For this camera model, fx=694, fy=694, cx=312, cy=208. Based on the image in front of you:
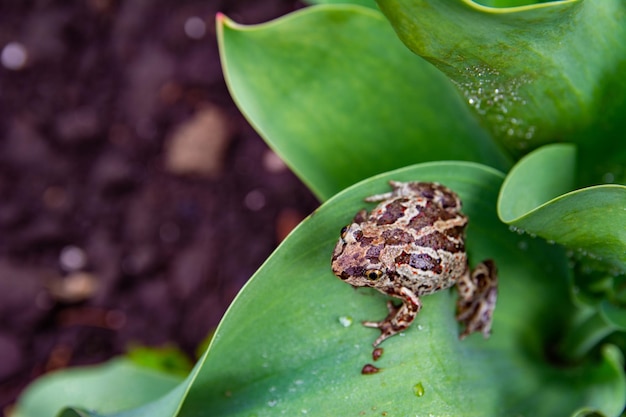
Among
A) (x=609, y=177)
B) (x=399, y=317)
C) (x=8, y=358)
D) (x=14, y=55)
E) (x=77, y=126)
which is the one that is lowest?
(x=8, y=358)

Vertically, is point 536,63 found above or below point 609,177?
above

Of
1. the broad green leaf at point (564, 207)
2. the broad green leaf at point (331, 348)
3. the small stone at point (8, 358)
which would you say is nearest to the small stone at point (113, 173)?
the small stone at point (8, 358)

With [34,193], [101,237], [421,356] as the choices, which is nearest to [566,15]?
[421,356]

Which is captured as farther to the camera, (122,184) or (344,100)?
(122,184)

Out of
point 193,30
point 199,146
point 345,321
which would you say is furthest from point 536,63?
point 193,30

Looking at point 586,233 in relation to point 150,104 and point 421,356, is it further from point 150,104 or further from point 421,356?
point 150,104

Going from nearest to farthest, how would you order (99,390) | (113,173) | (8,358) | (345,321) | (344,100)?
(345,321), (344,100), (99,390), (8,358), (113,173)

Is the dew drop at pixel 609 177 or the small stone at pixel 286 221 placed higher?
the dew drop at pixel 609 177

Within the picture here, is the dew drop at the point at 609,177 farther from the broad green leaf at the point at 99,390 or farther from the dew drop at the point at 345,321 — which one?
the broad green leaf at the point at 99,390

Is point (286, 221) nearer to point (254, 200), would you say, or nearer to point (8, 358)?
point (254, 200)
